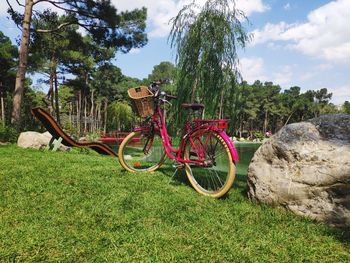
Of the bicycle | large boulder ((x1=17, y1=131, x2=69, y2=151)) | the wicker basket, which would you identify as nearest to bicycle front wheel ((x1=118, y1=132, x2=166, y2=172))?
the bicycle

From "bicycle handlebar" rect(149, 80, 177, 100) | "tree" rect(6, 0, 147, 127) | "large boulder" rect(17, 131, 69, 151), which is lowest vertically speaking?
"large boulder" rect(17, 131, 69, 151)

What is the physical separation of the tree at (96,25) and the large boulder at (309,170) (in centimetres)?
1162

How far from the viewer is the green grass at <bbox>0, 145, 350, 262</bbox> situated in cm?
244

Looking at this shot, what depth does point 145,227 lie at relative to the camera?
2.94 metres

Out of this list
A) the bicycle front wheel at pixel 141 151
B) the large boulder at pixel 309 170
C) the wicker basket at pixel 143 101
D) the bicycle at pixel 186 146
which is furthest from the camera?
the bicycle front wheel at pixel 141 151

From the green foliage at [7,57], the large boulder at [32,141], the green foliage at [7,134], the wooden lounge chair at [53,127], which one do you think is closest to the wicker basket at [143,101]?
the wooden lounge chair at [53,127]

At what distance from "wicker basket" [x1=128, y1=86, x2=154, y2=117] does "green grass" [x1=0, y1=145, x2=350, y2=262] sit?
1.37m

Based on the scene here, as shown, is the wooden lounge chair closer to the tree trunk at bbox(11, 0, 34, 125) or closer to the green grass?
the tree trunk at bbox(11, 0, 34, 125)

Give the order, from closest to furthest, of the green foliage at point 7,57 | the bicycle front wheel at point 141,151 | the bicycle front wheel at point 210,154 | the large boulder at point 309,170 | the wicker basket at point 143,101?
the large boulder at point 309,170
the bicycle front wheel at point 210,154
the wicker basket at point 143,101
the bicycle front wheel at point 141,151
the green foliage at point 7,57

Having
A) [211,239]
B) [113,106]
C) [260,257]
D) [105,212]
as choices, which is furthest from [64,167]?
[113,106]

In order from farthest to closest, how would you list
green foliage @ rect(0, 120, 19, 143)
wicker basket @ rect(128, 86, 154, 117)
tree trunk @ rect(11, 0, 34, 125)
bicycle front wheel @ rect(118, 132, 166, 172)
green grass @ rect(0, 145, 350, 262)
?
tree trunk @ rect(11, 0, 34, 125) → green foliage @ rect(0, 120, 19, 143) → bicycle front wheel @ rect(118, 132, 166, 172) → wicker basket @ rect(128, 86, 154, 117) → green grass @ rect(0, 145, 350, 262)

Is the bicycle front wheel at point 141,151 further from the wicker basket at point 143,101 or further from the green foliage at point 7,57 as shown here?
the green foliage at point 7,57

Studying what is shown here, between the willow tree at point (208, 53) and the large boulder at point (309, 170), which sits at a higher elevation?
the willow tree at point (208, 53)

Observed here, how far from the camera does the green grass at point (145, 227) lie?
2.44 m
